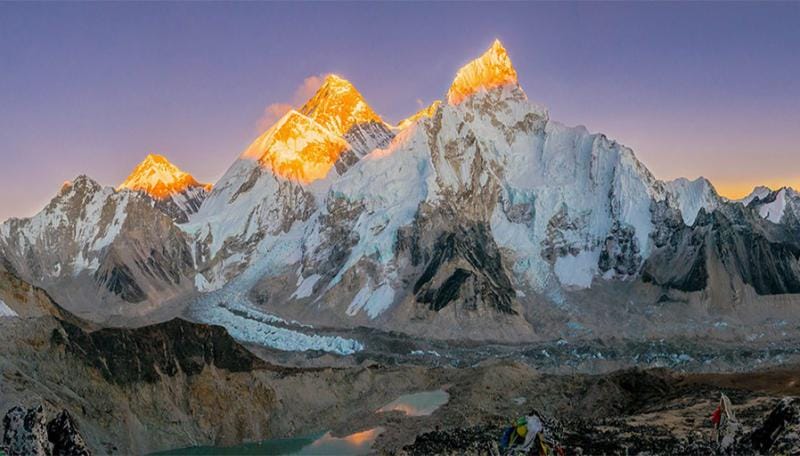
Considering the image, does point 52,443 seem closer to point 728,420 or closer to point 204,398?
point 728,420

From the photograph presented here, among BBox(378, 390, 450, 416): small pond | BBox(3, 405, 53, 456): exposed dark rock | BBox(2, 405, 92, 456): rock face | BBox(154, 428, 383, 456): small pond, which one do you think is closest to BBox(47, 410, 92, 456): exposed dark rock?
BBox(2, 405, 92, 456): rock face

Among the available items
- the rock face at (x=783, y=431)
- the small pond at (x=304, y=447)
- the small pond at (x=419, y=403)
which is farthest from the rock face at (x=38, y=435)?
the small pond at (x=419, y=403)

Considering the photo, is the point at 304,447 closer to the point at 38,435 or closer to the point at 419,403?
the point at 419,403

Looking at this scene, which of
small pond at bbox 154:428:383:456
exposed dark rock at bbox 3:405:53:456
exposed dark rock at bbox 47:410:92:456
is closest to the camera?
exposed dark rock at bbox 3:405:53:456

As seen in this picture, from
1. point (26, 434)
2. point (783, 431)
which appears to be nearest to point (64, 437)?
point (26, 434)

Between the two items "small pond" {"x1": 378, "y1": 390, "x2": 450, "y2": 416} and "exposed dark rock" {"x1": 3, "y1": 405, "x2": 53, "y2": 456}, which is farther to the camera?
"small pond" {"x1": 378, "y1": 390, "x2": 450, "y2": 416}

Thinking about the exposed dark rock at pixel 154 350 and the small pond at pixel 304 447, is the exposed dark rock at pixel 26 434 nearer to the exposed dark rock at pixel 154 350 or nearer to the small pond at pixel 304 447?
the small pond at pixel 304 447

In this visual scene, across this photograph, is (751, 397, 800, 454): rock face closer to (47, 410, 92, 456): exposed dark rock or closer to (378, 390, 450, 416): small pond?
(47, 410, 92, 456): exposed dark rock

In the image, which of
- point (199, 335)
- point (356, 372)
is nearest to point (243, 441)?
point (199, 335)

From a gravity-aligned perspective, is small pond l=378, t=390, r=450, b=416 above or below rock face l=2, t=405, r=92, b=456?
below
